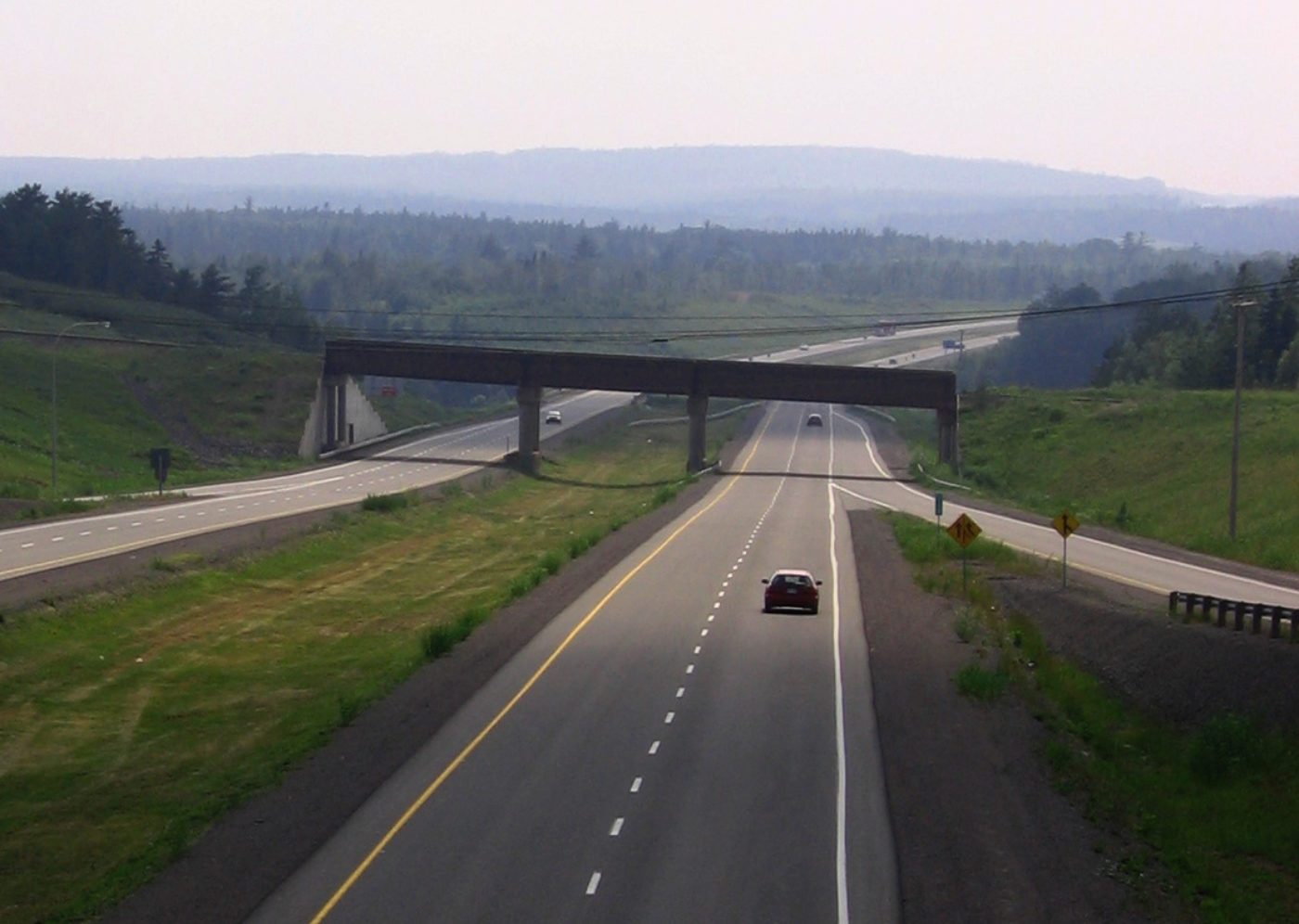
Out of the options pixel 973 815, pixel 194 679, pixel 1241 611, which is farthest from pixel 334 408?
pixel 973 815

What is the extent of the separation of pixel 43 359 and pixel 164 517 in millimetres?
49274

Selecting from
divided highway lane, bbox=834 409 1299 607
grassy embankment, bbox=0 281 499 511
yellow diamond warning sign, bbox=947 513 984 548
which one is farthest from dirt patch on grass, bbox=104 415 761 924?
grassy embankment, bbox=0 281 499 511

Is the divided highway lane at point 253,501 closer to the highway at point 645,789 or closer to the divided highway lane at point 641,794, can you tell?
the highway at point 645,789

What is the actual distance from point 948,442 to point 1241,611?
6766 centimetres

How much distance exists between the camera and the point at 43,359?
109 metres

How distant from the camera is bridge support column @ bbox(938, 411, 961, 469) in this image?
3996 inches

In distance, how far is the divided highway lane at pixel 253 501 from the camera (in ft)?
172

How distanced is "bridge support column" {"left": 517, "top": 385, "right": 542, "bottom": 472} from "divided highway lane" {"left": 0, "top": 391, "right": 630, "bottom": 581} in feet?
9.88

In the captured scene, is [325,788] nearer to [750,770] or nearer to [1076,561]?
[750,770]

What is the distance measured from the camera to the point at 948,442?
337ft

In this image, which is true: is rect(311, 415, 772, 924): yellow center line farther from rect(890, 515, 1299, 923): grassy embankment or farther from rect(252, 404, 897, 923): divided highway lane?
rect(890, 515, 1299, 923): grassy embankment

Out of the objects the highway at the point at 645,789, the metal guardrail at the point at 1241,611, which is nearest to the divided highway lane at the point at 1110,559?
the highway at the point at 645,789

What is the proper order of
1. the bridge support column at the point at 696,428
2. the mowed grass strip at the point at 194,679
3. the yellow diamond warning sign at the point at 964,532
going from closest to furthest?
the mowed grass strip at the point at 194,679, the yellow diamond warning sign at the point at 964,532, the bridge support column at the point at 696,428

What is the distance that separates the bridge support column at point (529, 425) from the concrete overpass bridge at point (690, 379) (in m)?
0.06
